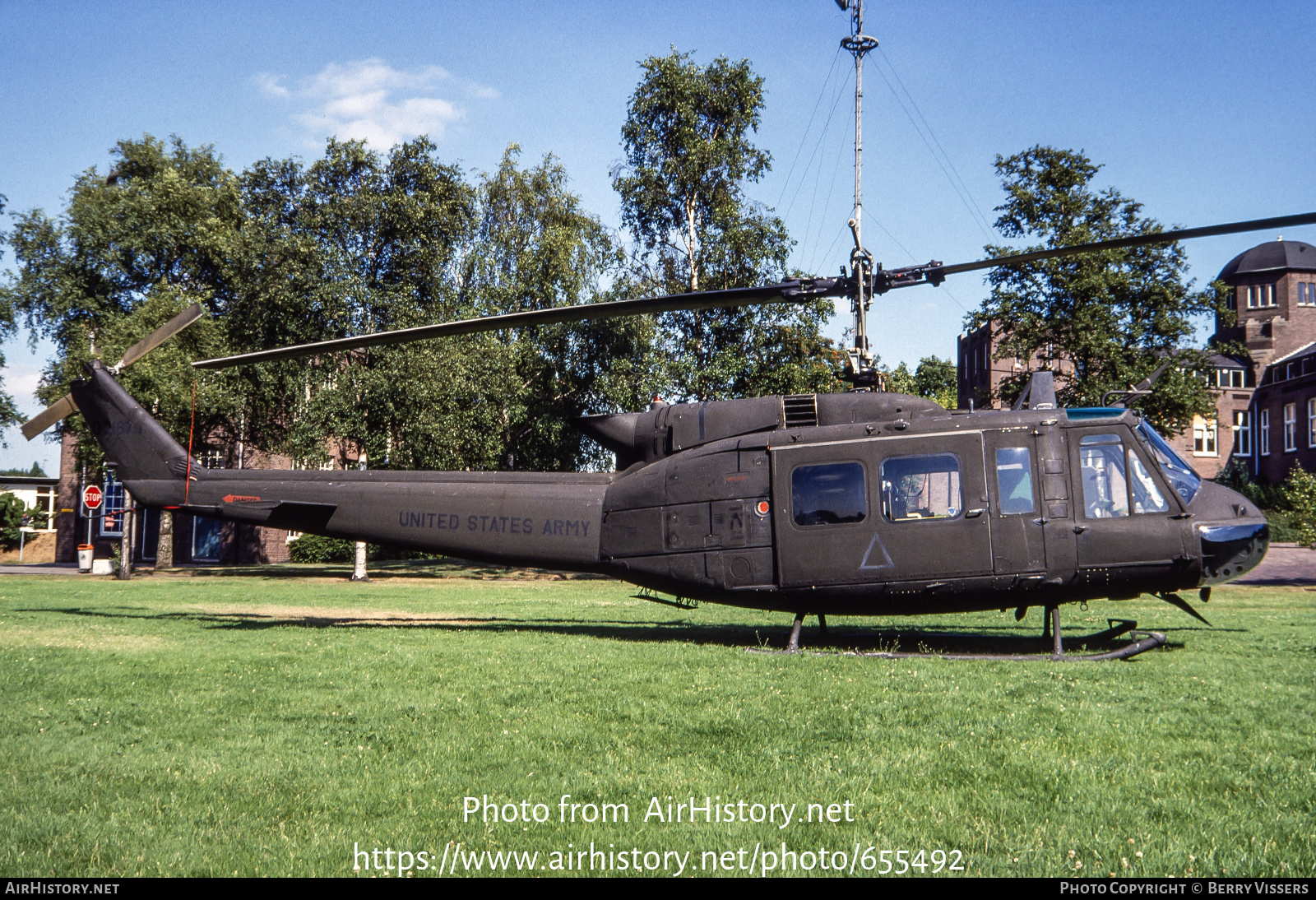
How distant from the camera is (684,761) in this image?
5.91 m

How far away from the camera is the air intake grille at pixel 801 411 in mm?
11391

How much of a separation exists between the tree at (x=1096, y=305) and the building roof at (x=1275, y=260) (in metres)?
48.4

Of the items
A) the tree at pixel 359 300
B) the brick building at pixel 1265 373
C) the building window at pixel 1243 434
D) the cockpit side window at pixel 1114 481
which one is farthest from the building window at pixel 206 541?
the building window at pixel 1243 434

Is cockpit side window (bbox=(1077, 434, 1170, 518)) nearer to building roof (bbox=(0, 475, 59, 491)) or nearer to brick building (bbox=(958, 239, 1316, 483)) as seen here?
brick building (bbox=(958, 239, 1316, 483))

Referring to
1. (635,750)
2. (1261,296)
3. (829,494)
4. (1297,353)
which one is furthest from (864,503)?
(1261,296)

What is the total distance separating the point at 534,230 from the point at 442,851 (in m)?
34.7

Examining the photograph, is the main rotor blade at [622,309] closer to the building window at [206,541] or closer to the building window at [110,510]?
the building window at [206,541]

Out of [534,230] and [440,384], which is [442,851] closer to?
[440,384]

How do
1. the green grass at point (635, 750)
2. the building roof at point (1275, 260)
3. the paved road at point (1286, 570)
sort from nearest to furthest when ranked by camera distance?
the green grass at point (635, 750) < the paved road at point (1286, 570) < the building roof at point (1275, 260)

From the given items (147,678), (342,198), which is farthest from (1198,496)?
(342,198)

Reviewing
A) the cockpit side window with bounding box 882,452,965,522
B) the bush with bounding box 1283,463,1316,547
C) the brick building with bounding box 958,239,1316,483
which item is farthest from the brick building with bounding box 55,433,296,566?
the brick building with bounding box 958,239,1316,483

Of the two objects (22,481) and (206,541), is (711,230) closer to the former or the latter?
(206,541)

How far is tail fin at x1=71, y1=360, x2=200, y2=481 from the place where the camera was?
45.8ft

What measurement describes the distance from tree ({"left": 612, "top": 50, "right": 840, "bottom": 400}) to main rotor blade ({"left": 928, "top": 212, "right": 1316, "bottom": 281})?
2034cm
